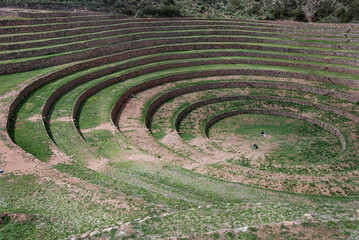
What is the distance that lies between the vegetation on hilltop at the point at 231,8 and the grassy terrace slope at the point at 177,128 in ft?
14.9

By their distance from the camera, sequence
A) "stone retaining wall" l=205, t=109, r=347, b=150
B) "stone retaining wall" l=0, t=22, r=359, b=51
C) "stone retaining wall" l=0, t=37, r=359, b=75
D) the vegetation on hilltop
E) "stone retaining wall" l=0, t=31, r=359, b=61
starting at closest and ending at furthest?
"stone retaining wall" l=205, t=109, r=347, b=150
"stone retaining wall" l=0, t=37, r=359, b=75
"stone retaining wall" l=0, t=31, r=359, b=61
"stone retaining wall" l=0, t=22, r=359, b=51
the vegetation on hilltop

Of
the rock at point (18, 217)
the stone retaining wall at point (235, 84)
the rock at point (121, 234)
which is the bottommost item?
the rock at point (18, 217)

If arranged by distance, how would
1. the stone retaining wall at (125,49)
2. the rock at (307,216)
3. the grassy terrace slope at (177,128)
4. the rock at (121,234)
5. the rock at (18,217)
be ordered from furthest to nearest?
the stone retaining wall at (125,49) < the grassy terrace slope at (177,128) < the rock at (307,216) < the rock at (18,217) < the rock at (121,234)

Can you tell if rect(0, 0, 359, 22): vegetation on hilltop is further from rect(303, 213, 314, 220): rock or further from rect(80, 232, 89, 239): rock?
rect(303, 213, 314, 220): rock

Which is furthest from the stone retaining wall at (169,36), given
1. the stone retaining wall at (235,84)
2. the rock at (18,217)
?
the rock at (18,217)

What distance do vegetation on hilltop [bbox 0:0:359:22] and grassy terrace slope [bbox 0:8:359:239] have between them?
4.54 meters

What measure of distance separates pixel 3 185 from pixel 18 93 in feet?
37.9

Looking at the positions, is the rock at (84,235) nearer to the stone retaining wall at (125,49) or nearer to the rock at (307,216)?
the rock at (307,216)

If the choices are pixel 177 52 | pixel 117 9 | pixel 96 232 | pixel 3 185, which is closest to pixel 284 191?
pixel 96 232

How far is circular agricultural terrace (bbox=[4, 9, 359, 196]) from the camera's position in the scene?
58.3ft

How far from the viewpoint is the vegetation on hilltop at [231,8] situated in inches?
1637

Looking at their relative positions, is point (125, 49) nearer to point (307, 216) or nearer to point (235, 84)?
point (235, 84)

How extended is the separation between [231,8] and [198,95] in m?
30.8

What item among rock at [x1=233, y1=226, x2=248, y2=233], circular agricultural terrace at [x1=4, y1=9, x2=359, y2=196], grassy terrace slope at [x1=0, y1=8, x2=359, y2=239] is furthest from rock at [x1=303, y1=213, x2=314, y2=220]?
circular agricultural terrace at [x1=4, y1=9, x2=359, y2=196]
